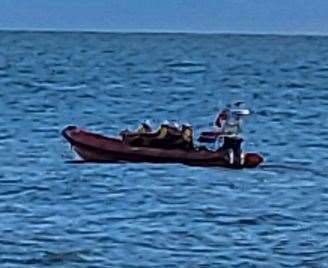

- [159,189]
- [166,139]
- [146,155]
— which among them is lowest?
[159,189]

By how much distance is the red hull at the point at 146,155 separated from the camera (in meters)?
25.7

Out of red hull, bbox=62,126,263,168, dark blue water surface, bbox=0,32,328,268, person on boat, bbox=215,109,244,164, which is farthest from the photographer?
person on boat, bbox=215,109,244,164

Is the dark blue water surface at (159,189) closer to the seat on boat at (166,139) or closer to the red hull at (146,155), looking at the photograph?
the red hull at (146,155)

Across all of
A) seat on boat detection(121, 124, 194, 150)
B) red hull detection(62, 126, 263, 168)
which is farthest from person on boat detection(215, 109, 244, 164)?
seat on boat detection(121, 124, 194, 150)

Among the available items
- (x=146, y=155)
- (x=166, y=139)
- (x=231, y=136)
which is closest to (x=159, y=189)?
(x=146, y=155)

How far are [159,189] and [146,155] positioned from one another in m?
2.46

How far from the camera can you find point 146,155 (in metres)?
26.0

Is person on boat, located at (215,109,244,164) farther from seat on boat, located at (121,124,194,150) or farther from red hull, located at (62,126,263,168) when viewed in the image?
seat on boat, located at (121,124,194,150)

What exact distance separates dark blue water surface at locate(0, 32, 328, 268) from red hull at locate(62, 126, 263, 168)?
0.22 metres

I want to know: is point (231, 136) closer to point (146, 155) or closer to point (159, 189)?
point (146, 155)

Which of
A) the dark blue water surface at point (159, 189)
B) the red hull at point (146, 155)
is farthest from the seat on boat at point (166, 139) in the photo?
the dark blue water surface at point (159, 189)

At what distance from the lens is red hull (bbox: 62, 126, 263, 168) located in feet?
84.3

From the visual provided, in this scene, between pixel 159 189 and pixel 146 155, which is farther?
pixel 146 155

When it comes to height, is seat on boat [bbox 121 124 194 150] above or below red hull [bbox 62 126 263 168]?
above
